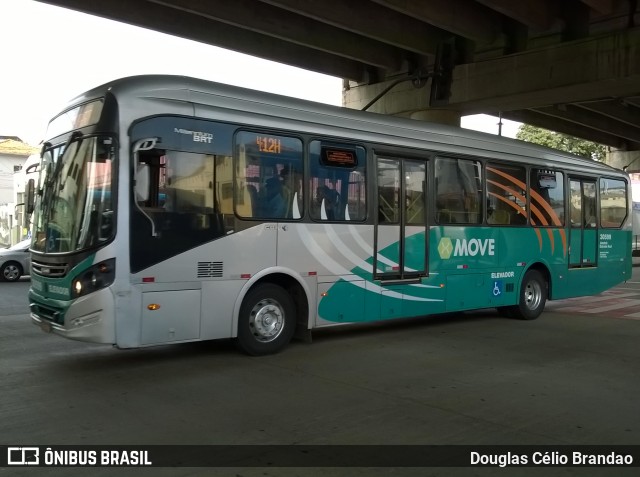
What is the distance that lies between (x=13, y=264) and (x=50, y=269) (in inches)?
515

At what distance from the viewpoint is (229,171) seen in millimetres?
7406

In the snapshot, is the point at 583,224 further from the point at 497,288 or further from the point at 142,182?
the point at 142,182

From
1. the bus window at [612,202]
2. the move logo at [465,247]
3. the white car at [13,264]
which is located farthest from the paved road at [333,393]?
the white car at [13,264]

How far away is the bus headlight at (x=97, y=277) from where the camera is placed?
21.0 ft

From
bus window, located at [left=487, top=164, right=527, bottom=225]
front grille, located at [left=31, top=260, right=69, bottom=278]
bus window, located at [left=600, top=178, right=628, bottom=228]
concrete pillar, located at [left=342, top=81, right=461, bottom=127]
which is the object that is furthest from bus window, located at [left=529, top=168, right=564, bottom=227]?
front grille, located at [left=31, top=260, right=69, bottom=278]

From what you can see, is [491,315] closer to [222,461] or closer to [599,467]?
[599,467]

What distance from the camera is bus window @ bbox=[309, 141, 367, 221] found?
8281 millimetres

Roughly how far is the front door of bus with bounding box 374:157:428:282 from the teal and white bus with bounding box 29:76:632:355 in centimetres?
3

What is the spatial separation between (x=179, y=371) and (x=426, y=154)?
17.5 ft

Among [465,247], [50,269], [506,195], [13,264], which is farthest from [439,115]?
[50,269]

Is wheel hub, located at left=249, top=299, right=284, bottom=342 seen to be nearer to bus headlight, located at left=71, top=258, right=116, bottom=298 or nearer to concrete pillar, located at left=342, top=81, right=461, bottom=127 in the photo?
bus headlight, located at left=71, top=258, right=116, bottom=298

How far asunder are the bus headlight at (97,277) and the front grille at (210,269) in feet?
3.52

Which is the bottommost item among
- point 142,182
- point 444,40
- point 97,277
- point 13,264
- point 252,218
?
point 13,264

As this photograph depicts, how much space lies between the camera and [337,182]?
8.55 m
